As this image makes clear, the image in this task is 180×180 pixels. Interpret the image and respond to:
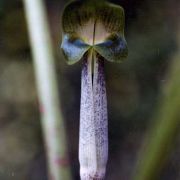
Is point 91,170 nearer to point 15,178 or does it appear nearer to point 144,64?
point 144,64

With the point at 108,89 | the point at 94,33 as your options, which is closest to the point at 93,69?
the point at 94,33

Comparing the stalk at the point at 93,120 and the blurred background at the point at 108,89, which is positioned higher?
the stalk at the point at 93,120

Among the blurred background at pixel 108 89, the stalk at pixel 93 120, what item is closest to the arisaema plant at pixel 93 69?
the stalk at pixel 93 120

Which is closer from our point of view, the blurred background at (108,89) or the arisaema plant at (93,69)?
the arisaema plant at (93,69)

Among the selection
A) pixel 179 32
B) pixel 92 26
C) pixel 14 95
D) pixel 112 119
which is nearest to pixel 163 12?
pixel 179 32

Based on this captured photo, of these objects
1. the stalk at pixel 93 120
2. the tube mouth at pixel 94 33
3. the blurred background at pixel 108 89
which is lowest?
the blurred background at pixel 108 89

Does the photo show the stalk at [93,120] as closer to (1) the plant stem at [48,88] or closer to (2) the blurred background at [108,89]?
(1) the plant stem at [48,88]

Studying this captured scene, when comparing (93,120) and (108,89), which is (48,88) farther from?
(108,89)
